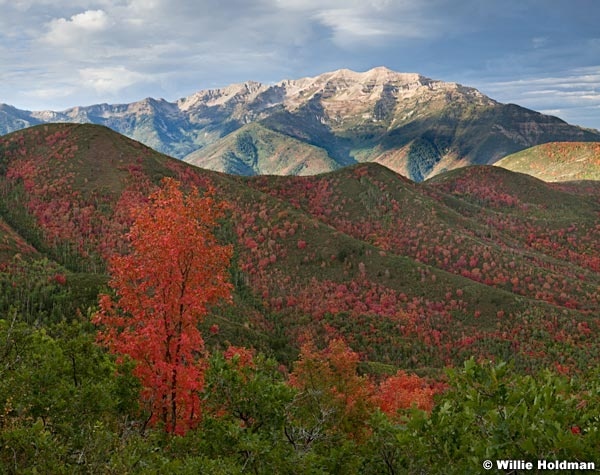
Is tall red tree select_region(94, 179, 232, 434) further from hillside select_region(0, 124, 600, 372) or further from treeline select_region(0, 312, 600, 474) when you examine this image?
hillside select_region(0, 124, 600, 372)

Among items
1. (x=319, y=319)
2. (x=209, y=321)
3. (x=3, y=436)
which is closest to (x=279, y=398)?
(x=3, y=436)

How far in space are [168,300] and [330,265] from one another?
129 m

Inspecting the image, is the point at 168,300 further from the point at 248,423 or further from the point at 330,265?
→ the point at 330,265

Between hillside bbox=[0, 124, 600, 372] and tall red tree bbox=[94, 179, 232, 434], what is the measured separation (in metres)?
64.4

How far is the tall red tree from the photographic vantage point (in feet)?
68.1

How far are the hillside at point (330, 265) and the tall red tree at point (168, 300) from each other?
64.4 m

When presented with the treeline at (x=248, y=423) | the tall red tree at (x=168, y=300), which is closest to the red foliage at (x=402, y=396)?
the tall red tree at (x=168, y=300)

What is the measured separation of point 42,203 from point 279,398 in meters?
155

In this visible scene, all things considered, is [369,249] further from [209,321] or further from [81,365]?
[81,365]

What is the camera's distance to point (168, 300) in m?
22.1

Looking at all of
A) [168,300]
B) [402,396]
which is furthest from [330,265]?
[168,300]

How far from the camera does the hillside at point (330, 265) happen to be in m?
116

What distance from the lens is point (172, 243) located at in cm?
2177

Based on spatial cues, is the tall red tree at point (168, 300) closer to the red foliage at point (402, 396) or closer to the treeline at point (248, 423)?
the treeline at point (248, 423)
